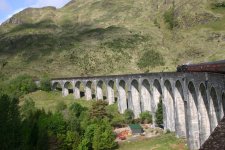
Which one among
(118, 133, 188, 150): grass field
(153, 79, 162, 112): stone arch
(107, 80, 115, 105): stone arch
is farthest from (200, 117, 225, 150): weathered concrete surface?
(107, 80, 115, 105): stone arch

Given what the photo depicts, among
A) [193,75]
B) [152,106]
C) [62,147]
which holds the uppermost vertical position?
[193,75]

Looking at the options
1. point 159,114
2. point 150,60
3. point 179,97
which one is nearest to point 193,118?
point 179,97

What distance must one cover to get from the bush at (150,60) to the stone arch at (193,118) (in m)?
102

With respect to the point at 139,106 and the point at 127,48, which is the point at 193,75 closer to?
the point at 139,106

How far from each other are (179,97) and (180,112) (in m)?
2.71

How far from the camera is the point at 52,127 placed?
63438 mm

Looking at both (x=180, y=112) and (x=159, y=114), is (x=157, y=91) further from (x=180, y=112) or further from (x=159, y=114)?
(x=180, y=112)

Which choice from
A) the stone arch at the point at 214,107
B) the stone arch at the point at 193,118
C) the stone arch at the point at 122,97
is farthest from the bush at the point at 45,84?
the stone arch at the point at 214,107

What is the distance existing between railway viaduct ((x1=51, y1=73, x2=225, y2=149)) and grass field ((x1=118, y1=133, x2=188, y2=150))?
177 cm

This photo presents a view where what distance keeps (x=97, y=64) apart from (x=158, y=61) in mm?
26372

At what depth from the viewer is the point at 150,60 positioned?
16200 cm

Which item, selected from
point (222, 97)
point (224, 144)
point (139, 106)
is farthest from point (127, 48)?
point (224, 144)

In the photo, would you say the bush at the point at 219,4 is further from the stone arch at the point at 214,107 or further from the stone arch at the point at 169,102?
the stone arch at the point at 214,107

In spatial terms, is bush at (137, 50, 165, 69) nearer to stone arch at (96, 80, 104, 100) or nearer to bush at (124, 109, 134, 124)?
stone arch at (96, 80, 104, 100)
